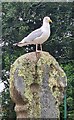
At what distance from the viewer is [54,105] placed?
9.46 ft

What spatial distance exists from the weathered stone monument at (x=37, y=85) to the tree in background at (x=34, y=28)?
1.32 m

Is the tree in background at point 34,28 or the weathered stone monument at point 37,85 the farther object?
the tree in background at point 34,28

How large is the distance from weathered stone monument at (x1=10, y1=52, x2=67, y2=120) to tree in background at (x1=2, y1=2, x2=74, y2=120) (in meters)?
1.32

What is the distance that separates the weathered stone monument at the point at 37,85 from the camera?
9.12ft

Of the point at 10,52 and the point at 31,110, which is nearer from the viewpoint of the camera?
the point at 31,110

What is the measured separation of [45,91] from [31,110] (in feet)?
0.59

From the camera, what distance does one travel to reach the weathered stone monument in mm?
2781

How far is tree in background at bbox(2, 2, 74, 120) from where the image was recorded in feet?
13.9

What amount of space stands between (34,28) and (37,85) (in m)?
1.45

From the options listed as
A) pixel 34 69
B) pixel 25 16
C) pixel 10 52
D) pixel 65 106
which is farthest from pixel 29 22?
pixel 34 69

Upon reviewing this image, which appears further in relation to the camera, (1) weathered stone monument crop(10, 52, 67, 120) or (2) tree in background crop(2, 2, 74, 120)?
(2) tree in background crop(2, 2, 74, 120)

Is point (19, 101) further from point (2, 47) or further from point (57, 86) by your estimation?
point (2, 47)

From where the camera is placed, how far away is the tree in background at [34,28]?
4.23 metres

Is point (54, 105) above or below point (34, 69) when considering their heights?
below
